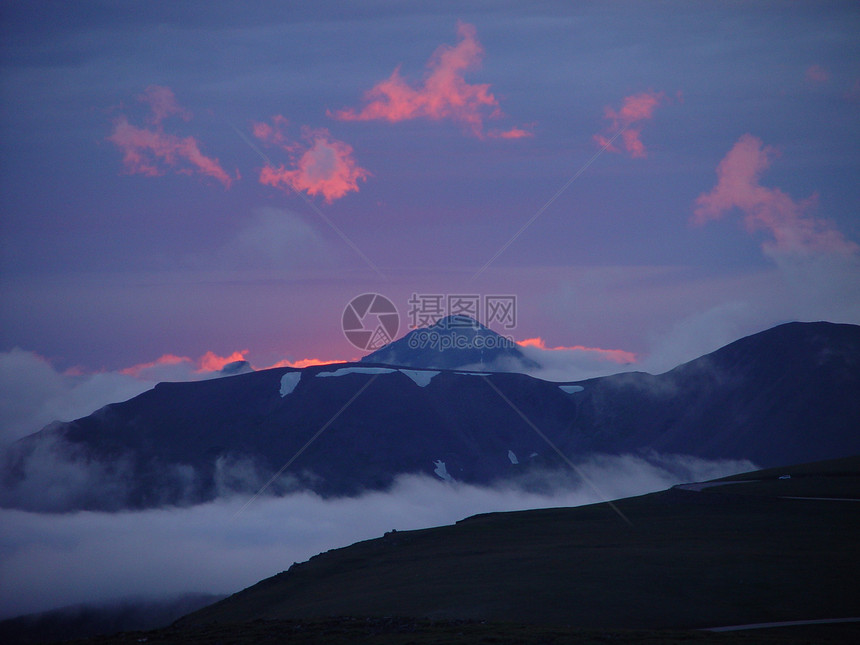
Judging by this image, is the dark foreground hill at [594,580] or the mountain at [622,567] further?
the mountain at [622,567]

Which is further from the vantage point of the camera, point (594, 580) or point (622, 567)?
point (622, 567)

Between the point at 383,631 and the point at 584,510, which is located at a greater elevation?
the point at 584,510

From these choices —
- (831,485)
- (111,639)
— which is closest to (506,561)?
(111,639)

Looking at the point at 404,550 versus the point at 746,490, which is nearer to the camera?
the point at 404,550

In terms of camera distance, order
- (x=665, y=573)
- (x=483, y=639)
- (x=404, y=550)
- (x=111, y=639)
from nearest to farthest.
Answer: (x=483, y=639), (x=111, y=639), (x=665, y=573), (x=404, y=550)

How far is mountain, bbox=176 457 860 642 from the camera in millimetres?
59500

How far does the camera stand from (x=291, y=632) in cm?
5316

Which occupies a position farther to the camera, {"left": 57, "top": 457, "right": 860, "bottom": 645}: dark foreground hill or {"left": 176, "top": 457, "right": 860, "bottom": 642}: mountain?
{"left": 176, "top": 457, "right": 860, "bottom": 642}: mountain

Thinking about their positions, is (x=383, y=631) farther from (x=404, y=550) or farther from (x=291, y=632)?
(x=404, y=550)

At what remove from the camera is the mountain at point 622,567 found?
59.5 meters

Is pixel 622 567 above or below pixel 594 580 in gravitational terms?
above

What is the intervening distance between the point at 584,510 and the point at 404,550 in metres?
29.5

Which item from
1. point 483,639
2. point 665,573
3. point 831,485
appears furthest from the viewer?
point 831,485

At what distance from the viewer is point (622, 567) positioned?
71.7 m
